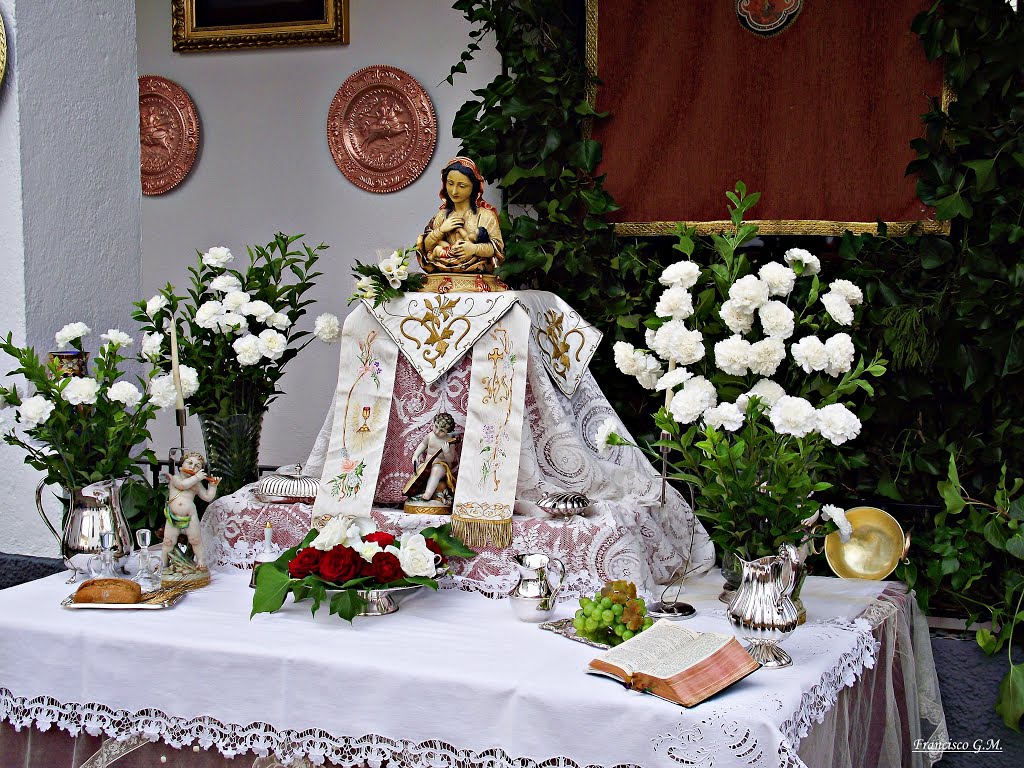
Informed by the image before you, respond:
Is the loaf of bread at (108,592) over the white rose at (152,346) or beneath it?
beneath

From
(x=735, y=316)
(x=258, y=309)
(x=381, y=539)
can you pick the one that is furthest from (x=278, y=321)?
(x=735, y=316)

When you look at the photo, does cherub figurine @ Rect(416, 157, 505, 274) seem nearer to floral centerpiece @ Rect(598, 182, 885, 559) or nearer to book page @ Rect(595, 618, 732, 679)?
floral centerpiece @ Rect(598, 182, 885, 559)

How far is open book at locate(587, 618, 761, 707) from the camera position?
7.89ft

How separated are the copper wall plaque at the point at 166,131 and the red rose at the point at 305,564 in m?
2.94

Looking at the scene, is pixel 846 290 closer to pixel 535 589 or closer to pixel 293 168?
pixel 535 589

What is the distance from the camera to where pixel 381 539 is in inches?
124

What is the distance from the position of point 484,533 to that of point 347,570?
0.51m

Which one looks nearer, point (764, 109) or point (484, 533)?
point (484, 533)

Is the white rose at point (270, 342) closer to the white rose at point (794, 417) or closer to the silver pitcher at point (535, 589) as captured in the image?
the silver pitcher at point (535, 589)

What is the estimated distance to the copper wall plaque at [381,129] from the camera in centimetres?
489

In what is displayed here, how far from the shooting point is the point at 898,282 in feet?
12.3

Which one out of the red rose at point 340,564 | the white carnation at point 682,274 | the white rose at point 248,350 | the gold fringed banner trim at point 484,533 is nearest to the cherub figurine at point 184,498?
the white rose at point 248,350

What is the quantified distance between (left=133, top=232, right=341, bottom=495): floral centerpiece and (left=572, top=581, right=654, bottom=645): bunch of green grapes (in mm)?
1571
